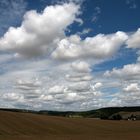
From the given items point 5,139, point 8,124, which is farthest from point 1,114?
point 5,139

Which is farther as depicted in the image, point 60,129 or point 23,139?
point 60,129

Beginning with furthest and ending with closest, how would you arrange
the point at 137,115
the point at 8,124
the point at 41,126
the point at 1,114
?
the point at 137,115
the point at 1,114
the point at 41,126
the point at 8,124

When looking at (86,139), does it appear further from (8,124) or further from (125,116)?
(125,116)

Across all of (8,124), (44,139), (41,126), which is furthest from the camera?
(41,126)

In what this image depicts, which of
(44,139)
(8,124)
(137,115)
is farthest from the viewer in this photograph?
(137,115)

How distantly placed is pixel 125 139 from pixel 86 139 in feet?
18.9

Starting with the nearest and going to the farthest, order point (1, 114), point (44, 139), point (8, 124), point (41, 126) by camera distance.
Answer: point (44, 139) < point (8, 124) < point (41, 126) < point (1, 114)

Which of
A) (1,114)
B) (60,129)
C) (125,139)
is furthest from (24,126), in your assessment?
(125,139)

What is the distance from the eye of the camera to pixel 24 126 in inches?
2648

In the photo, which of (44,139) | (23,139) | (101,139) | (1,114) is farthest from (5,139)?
(1,114)

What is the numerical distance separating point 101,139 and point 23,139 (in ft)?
36.2

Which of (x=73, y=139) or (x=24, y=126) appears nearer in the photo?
(x=73, y=139)

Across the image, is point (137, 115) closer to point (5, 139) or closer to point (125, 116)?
point (125, 116)

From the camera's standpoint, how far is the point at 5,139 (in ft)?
145
